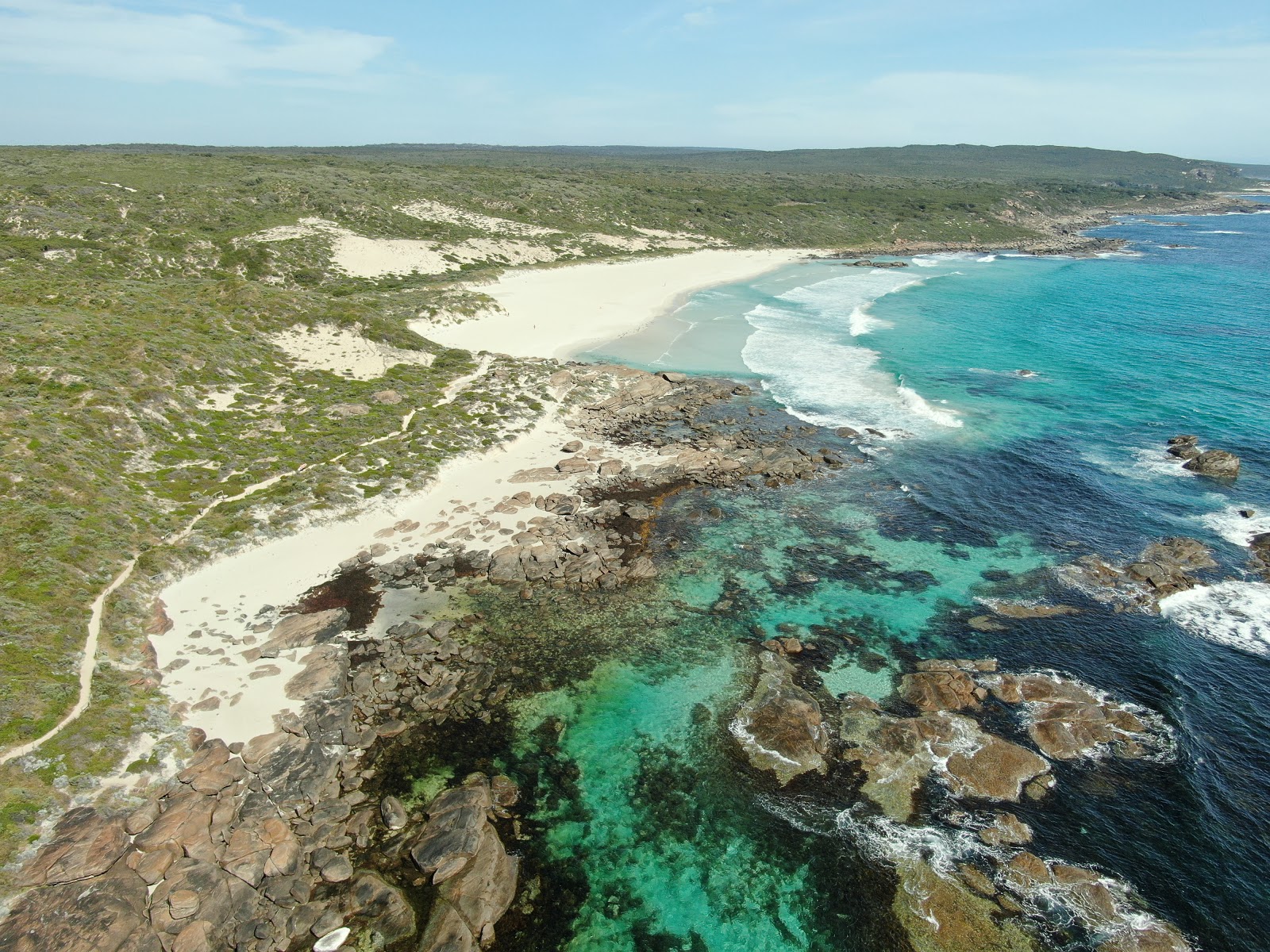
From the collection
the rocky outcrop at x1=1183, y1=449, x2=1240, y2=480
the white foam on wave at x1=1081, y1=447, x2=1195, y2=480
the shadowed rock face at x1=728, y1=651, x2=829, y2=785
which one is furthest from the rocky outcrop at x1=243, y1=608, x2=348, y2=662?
the rocky outcrop at x1=1183, y1=449, x2=1240, y2=480

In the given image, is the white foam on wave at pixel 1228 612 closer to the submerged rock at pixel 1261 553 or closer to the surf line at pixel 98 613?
the submerged rock at pixel 1261 553

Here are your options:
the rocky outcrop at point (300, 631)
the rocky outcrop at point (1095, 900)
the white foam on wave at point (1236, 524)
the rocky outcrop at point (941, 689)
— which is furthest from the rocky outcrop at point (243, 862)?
the white foam on wave at point (1236, 524)

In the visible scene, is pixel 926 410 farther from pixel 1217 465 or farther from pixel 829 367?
pixel 1217 465

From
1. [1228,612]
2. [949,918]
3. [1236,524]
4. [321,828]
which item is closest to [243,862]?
[321,828]

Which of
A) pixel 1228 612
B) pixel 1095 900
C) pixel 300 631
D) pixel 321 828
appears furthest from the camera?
pixel 1228 612

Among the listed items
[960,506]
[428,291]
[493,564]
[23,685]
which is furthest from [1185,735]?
[428,291]

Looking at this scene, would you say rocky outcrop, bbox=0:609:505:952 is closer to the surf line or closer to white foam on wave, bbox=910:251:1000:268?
the surf line

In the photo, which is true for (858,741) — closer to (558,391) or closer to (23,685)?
(23,685)
